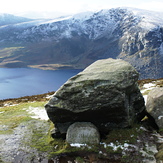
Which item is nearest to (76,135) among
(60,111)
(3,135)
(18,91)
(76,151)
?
(76,151)

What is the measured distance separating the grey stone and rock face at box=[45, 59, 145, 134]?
1.95ft

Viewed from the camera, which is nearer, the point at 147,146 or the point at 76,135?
the point at 147,146

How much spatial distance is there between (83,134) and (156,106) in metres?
6.21

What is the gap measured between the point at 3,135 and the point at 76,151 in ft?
20.9

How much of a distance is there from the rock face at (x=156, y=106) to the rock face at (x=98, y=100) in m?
1.60

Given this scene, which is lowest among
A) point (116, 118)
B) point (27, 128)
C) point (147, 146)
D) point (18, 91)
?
point (18, 91)

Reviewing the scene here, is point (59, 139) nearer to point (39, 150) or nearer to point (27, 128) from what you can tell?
point (39, 150)

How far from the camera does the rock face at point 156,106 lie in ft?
45.0

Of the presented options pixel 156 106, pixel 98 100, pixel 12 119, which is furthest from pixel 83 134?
pixel 12 119

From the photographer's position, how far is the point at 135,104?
14.5 m

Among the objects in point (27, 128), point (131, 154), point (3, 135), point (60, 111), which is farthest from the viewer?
point (27, 128)

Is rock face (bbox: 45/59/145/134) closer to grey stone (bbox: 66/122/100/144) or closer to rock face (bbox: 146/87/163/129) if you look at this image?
grey stone (bbox: 66/122/100/144)

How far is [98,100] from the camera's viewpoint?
12.7m

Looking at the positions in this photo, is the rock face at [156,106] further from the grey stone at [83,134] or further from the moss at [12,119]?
the moss at [12,119]
